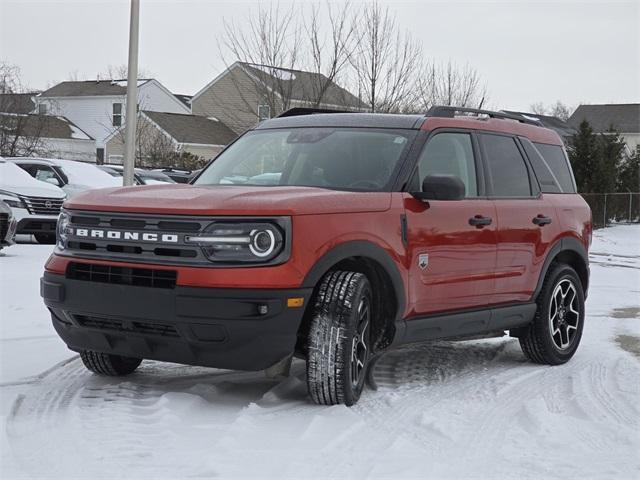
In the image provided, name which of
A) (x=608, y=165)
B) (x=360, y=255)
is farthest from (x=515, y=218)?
(x=608, y=165)

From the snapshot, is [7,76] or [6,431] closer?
[6,431]

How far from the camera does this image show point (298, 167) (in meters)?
6.49

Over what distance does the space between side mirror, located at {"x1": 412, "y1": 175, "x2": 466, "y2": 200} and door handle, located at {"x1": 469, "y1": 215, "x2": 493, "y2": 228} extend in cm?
45

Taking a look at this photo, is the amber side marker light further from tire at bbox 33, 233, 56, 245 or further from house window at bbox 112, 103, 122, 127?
house window at bbox 112, 103, 122, 127

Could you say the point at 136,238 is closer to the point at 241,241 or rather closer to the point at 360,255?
the point at 241,241

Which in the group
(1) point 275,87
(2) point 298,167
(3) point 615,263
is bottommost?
(3) point 615,263

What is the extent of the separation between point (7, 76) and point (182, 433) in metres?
33.7

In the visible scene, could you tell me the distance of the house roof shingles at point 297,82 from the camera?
25047 millimetres

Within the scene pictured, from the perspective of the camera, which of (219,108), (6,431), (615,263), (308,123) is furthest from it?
Answer: (219,108)

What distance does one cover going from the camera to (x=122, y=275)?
5414mm

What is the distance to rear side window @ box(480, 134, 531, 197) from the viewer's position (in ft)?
23.8

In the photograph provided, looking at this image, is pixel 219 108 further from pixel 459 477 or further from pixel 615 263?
pixel 459 477

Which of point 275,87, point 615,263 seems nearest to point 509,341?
point 615,263

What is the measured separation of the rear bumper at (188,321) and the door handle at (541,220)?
2739 millimetres
